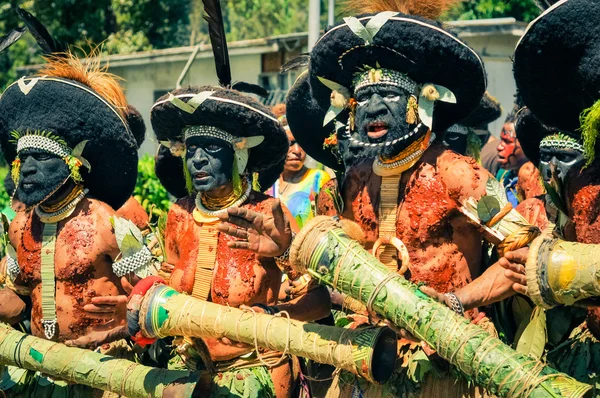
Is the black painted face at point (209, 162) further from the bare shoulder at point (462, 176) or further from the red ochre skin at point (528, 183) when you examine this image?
the red ochre skin at point (528, 183)

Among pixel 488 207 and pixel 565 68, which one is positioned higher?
pixel 565 68

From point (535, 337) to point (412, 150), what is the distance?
A: 1.21 m

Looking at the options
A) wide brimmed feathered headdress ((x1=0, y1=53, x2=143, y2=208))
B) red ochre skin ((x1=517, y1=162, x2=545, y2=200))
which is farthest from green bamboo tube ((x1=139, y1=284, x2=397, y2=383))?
red ochre skin ((x1=517, y1=162, x2=545, y2=200))

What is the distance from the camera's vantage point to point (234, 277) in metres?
6.55

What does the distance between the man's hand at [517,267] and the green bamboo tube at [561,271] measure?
172mm

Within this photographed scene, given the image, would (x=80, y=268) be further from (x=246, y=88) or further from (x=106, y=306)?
(x=246, y=88)

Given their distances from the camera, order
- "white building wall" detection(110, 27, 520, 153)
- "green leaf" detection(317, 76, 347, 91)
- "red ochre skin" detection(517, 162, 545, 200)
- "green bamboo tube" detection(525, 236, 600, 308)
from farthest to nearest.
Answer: "white building wall" detection(110, 27, 520, 153) < "red ochre skin" detection(517, 162, 545, 200) < "green leaf" detection(317, 76, 347, 91) < "green bamboo tube" detection(525, 236, 600, 308)

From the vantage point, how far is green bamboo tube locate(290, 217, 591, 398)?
16.3ft

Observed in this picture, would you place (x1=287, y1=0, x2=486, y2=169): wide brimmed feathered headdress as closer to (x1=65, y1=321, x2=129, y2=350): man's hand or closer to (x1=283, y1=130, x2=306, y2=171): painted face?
(x1=65, y1=321, x2=129, y2=350): man's hand

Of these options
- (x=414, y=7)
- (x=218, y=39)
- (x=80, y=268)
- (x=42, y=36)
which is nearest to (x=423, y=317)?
(x=414, y=7)

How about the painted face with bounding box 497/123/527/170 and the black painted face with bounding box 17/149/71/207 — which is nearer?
the black painted face with bounding box 17/149/71/207

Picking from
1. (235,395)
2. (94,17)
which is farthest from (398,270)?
(94,17)

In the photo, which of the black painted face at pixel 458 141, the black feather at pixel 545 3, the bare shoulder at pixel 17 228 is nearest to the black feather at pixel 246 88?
the bare shoulder at pixel 17 228

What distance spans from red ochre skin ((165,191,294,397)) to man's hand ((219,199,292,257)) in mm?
412
